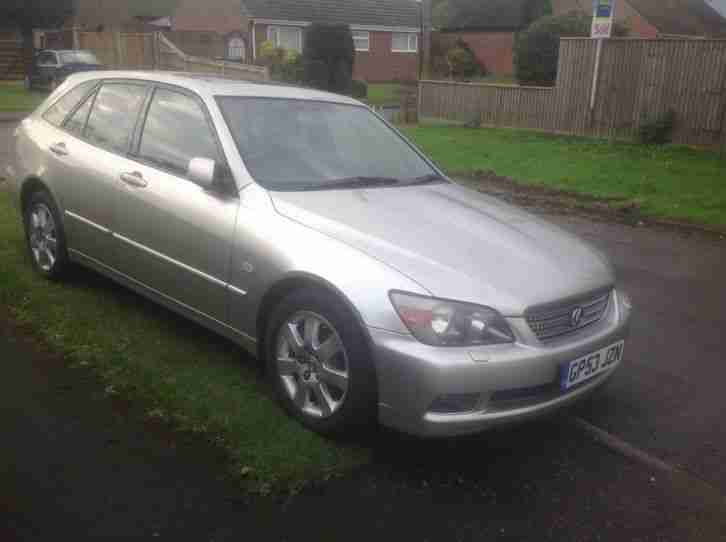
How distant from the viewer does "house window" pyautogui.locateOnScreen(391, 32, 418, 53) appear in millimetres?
43688

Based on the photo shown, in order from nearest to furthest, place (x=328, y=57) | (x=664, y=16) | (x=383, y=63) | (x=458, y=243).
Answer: (x=458, y=243) → (x=328, y=57) → (x=664, y=16) → (x=383, y=63)

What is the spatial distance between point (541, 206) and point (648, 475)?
275 inches

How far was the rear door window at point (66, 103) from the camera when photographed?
5.71 m

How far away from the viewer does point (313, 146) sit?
4.70 metres

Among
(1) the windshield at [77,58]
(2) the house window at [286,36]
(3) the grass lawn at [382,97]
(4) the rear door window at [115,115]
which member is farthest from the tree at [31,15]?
(4) the rear door window at [115,115]

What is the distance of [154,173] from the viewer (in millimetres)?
4660

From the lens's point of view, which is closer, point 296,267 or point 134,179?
point 296,267

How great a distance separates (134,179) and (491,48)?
4292cm

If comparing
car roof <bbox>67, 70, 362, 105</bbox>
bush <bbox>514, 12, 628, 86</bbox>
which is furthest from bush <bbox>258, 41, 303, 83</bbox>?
car roof <bbox>67, 70, 362, 105</bbox>

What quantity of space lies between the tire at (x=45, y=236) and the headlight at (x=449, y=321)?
3333mm

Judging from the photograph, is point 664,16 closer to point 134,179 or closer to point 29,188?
point 29,188

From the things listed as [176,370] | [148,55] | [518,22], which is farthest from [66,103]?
[518,22]

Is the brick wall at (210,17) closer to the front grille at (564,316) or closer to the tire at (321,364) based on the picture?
the tire at (321,364)

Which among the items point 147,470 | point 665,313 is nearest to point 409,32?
point 665,313
